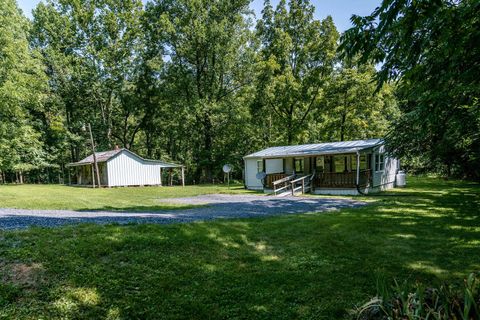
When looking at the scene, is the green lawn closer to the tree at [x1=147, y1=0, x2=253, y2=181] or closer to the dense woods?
the dense woods

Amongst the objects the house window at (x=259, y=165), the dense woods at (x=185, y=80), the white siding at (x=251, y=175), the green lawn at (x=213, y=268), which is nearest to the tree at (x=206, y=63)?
the dense woods at (x=185, y=80)

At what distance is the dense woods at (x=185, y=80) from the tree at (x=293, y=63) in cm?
10

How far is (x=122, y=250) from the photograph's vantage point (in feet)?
15.0

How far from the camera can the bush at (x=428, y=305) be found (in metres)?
1.72

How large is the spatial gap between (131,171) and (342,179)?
61.3 feet

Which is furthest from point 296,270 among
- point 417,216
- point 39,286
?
point 417,216

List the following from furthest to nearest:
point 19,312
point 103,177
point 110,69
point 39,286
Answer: point 110,69 < point 103,177 < point 39,286 < point 19,312

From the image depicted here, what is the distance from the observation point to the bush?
5.65 feet

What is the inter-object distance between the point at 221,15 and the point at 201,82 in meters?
7.08

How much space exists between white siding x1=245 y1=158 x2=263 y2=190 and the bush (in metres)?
19.1

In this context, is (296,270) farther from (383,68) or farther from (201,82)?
(201,82)

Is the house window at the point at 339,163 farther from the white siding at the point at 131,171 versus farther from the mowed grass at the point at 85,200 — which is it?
the white siding at the point at 131,171

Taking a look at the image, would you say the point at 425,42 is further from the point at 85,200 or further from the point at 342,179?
the point at 342,179

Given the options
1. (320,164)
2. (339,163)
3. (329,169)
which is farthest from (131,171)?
(339,163)
